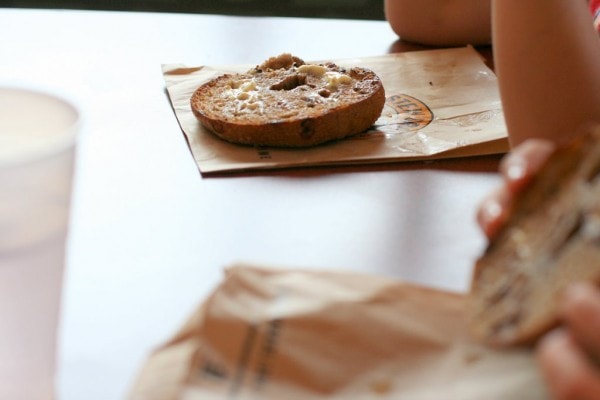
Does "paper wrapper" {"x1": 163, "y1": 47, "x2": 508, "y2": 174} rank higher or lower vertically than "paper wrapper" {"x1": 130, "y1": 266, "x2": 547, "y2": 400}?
lower

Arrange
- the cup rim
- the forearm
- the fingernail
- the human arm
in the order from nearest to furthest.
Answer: the cup rim → the fingernail → the forearm → the human arm

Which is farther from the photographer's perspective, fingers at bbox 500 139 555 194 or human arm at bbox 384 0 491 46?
human arm at bbox 384 0 491 46

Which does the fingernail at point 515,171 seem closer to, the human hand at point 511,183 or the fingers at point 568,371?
the human hand at point 511,183

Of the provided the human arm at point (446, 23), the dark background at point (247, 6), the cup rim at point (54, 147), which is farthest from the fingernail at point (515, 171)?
the dark background at point (247, 6)

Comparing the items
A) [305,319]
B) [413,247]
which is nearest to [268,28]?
Result: [413,247]

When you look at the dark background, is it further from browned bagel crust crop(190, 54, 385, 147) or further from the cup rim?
the cup rim

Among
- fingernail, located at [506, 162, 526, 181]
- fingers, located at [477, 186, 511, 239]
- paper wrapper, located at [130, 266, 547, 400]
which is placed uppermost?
fingernail, located at [506, 162, 526, 181]

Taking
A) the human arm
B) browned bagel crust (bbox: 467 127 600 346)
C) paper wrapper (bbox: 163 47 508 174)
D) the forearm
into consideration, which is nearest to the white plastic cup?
browned bagel crust (bbox: 467 127 600 346)
